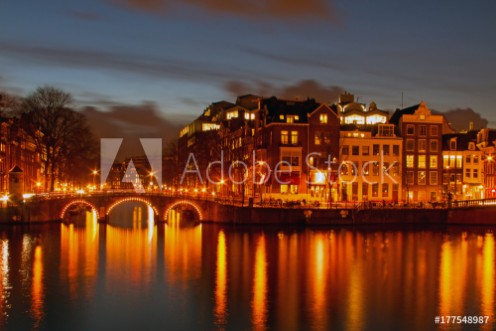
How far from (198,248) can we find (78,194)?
25.0 m

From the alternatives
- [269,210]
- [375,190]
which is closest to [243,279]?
[269,210]

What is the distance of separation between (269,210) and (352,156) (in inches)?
776

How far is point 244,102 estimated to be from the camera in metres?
128

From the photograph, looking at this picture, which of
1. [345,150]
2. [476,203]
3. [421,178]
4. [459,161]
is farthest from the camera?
[459,161]

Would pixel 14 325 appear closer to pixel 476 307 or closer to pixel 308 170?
pixel 476 307

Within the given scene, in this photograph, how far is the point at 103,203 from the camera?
76.8 m

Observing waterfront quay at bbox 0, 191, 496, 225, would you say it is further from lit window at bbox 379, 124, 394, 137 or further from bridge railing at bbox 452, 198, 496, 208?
lit window at bbox 379, 124, 394, 137

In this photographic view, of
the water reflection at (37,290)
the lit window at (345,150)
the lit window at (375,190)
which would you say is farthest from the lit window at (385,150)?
the water reflection at (37,290)

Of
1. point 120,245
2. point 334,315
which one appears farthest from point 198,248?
point 334,315

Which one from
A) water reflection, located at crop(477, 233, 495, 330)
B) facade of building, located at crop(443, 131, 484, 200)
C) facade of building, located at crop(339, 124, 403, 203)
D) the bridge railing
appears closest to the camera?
water reflection, located at crop(477, 233, 495, 330)

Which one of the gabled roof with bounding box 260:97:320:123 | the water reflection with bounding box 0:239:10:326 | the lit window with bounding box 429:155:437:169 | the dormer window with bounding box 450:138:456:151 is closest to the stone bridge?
the water reflection with bounding box 0:239:10:326

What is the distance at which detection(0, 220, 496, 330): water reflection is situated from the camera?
104 ft

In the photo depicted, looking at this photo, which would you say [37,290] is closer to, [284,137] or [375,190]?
[284,137]

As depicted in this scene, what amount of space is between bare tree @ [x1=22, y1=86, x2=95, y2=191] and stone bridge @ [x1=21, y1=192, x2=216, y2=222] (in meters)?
5.56
